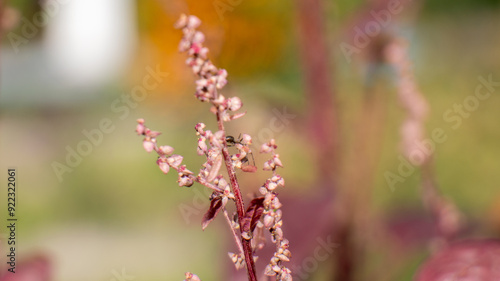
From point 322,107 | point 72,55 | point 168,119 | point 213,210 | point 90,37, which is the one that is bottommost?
point 213,210

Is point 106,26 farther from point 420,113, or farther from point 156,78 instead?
point 420,113

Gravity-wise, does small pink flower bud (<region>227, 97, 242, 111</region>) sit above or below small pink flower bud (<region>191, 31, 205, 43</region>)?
below

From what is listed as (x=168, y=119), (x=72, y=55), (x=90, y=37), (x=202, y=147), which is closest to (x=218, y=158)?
(x=202, y=147)

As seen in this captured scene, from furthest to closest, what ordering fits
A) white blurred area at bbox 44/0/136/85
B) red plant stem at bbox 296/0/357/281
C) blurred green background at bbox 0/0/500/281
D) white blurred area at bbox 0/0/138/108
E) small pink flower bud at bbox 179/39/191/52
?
1. white blurred area at bbox 44/0/136/85
2. white blurred area at bbox 0/0/138/108
3. blurred green background at bbox 0/0/500/281
4. red plant stem at bbox 296/0/357/281
5. small pink flower bud at bbox 179/39/191/52

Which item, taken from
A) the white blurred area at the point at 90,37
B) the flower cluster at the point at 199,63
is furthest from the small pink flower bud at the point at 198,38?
the white blurred area at the point at 90,37

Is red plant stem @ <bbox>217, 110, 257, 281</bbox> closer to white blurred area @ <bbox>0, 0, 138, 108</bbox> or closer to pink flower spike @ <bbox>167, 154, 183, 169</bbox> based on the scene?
pink flower spike @ <bbox>167, 154, 183, 169</bbox>

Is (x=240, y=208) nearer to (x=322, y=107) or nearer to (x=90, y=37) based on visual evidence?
(x=322, y=107)

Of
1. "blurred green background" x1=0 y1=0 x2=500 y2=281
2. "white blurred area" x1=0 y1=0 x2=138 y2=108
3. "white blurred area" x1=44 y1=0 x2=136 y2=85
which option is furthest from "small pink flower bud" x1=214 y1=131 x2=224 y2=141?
"white blurred area" x1=44 y1=0 x2=136 y2=85
